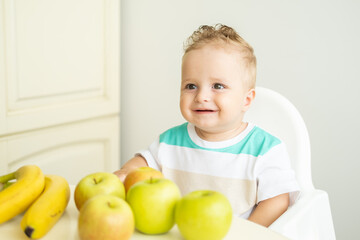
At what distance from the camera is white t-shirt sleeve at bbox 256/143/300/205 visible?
1080 millimetres

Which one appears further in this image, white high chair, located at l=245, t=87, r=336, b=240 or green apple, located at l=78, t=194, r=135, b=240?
white high chair, located at l=245, t=87, r=336, b=240

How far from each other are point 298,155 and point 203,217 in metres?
0.68

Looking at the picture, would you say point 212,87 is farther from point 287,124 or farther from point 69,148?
point 69,148

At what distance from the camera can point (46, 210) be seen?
0.71 metres

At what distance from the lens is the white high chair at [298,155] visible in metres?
1.00

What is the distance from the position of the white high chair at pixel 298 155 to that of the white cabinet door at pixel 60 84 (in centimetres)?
89

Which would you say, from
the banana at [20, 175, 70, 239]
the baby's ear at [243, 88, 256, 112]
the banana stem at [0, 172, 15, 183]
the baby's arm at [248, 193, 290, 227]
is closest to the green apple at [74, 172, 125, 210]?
Answer: the banana at [20, 175, 70, 239]

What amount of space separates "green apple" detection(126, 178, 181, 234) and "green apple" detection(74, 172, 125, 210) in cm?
5

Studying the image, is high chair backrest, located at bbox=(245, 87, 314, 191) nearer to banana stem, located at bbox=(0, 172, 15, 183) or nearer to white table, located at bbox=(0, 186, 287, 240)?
white table, located at bbox=(0, 186, 287, 240)

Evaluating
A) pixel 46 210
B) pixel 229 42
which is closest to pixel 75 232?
pixel 46 210

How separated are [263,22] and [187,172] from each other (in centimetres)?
72

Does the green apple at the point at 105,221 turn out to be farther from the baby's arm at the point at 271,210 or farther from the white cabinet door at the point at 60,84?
the white cabinet door at the point at 60,84

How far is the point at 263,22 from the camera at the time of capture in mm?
1642

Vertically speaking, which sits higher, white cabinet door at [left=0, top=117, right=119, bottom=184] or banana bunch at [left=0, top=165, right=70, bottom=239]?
banana bunch at [left=0, top=165, right=70, bottom=239]
